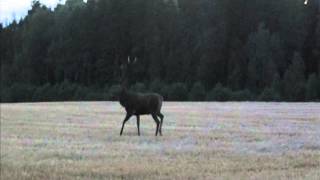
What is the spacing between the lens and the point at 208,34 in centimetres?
6819

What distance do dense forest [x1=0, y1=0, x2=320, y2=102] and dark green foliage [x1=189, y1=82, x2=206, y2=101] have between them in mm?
91

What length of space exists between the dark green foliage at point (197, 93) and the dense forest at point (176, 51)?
9 cm

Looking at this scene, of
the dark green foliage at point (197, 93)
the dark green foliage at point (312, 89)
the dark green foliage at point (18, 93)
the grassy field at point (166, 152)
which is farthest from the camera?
the dark green foliage at point (18, 93)

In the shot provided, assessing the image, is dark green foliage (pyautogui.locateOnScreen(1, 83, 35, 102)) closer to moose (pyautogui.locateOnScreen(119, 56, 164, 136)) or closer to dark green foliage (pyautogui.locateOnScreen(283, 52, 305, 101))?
dark green foliage (pyautogui.locateOnScreen(283, 52, 305, 101))

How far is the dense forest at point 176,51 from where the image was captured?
2346 inches

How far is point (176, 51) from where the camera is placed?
7094 centimetres

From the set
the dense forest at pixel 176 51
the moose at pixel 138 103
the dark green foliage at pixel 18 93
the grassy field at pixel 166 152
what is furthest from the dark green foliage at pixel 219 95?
the moose at pixel 138 103

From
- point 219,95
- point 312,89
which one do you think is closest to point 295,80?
point 312,89

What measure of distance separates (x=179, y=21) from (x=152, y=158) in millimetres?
62029

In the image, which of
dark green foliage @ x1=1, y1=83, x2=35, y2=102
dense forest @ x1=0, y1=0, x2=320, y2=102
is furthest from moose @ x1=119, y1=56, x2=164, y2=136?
dark green foliage @ x1=1, y1=83, x2=35, y2=102

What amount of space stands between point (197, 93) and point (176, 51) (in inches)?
516

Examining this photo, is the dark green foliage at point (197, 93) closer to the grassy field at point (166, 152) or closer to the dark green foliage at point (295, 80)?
the dark green foliage at point (295, 80)

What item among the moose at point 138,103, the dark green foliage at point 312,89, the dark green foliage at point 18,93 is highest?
the moose at point 138,103

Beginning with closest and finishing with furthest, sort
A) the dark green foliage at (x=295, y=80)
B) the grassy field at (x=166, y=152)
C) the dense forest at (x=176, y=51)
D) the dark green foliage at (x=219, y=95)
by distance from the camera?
the grassy field at (x=166, y=152)
the dark green foliage at (x=295, y=80)
the dark green foliage at (x=219, y=95)
the dense forest at (x=176, y=51)
